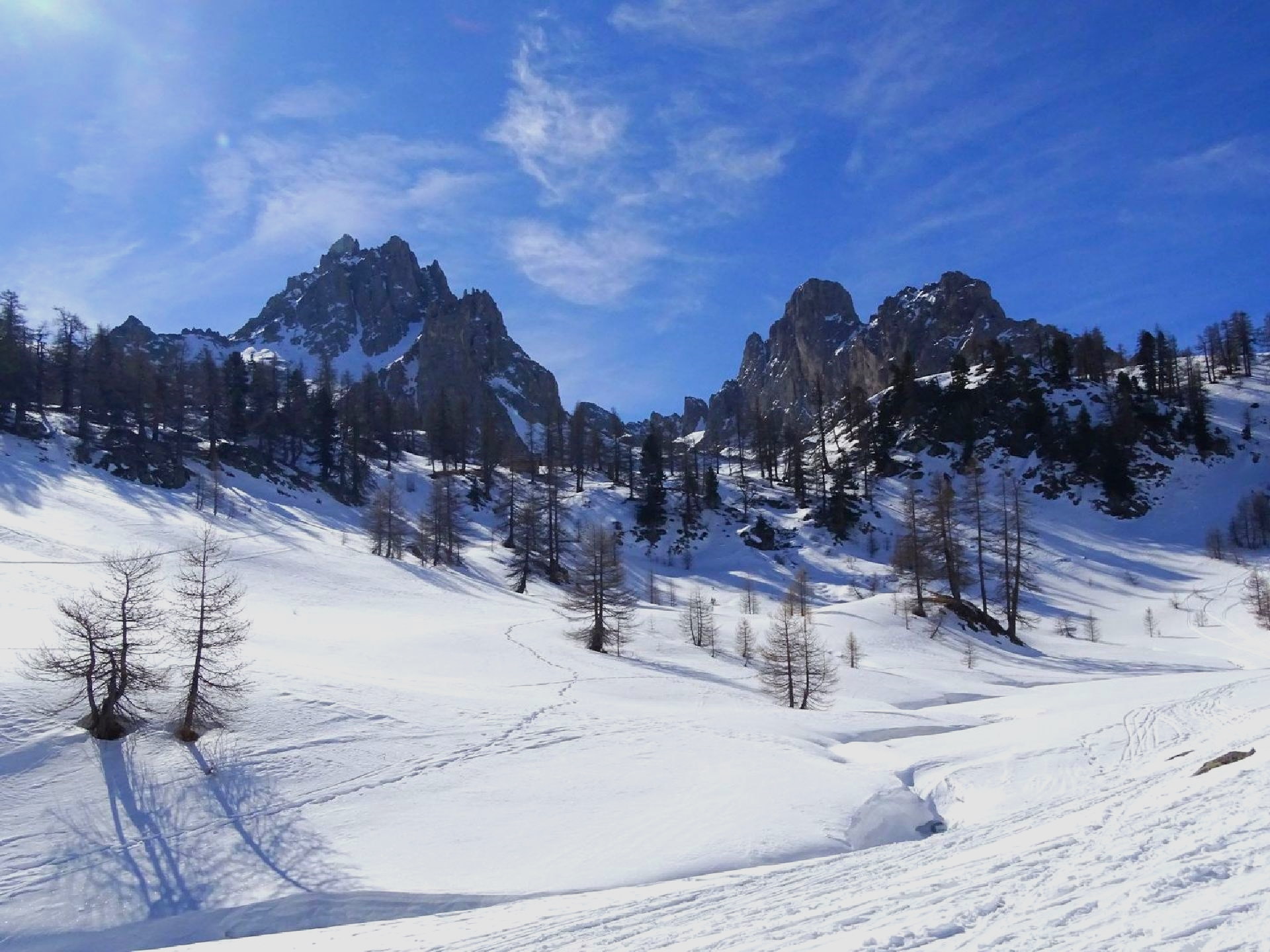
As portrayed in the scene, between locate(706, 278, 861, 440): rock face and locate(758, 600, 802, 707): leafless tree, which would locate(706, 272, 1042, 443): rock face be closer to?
locate(706, 278, 861, 440): rock face

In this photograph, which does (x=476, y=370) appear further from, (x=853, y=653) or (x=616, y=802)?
(x=616, y=802)

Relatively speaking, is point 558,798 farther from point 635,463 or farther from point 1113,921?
point 635,463

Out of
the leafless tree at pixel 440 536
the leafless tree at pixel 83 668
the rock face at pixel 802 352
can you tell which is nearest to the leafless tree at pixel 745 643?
the leafless tree at pixel 440 536

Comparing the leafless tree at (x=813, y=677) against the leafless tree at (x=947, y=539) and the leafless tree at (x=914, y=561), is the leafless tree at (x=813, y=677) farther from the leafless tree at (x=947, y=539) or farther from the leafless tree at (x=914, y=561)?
the leafless tree at (x=947, y=539)

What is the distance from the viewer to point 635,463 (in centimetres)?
10500

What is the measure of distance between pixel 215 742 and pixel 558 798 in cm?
862

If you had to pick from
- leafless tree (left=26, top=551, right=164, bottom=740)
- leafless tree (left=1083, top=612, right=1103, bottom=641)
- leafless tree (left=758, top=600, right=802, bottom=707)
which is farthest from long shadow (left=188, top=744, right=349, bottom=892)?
leafless tree (left=1083, top=612, right=1103, bottom=641)

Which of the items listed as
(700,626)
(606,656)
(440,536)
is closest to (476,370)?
(440,536)

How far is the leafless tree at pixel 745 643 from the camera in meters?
35.7

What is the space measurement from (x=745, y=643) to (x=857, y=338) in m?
133

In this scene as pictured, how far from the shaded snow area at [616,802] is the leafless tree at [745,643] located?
206 centimetres

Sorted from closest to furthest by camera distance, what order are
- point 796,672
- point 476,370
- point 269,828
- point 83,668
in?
point 269,828 < point 83,668 < point 796,672 < point 476,370

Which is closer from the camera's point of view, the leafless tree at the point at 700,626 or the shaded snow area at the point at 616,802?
the shaded snow area at the point at 616,802

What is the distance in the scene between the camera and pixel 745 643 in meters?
36.5
